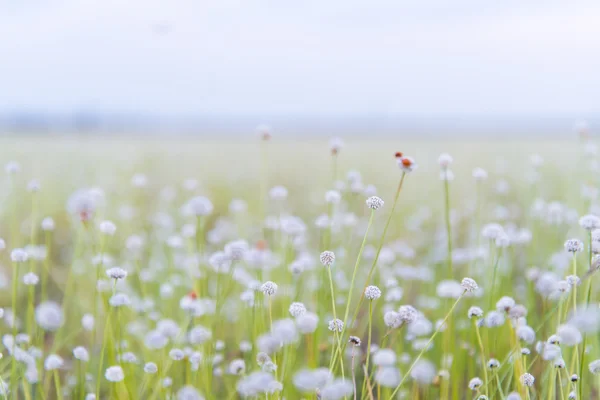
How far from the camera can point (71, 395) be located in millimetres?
1778

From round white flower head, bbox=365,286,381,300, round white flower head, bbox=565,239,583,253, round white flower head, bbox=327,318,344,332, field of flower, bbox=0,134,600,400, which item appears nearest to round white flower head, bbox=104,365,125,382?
field of flower, bbox=0,134,600,400

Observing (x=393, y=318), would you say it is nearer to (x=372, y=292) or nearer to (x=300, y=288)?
(x=372, y=292)

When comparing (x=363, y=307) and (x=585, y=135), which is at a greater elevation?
(x=585, y=135)

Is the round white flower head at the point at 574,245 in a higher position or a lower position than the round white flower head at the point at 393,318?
higher

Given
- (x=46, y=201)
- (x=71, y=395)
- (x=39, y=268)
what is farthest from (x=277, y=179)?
(x=71, y=395)

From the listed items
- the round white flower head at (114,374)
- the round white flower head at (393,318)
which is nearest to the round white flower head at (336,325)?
the round white flower head at (393,318)

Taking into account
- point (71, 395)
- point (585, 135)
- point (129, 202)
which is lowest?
point (71, 395)

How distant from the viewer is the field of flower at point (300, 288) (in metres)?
1.28

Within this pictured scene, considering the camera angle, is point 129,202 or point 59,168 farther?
point 59,168

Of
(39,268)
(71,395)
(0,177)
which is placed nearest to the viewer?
(71,395)

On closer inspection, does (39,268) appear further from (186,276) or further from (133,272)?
(186,276)

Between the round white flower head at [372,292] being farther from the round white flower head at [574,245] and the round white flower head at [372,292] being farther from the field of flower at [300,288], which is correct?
the round white flower head at [574,245]

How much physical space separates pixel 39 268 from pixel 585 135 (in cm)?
299

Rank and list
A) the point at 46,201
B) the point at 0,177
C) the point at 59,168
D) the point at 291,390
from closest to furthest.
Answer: the point at 291,390, the point at 46,201, the point at 0,177, the point at 59,168
